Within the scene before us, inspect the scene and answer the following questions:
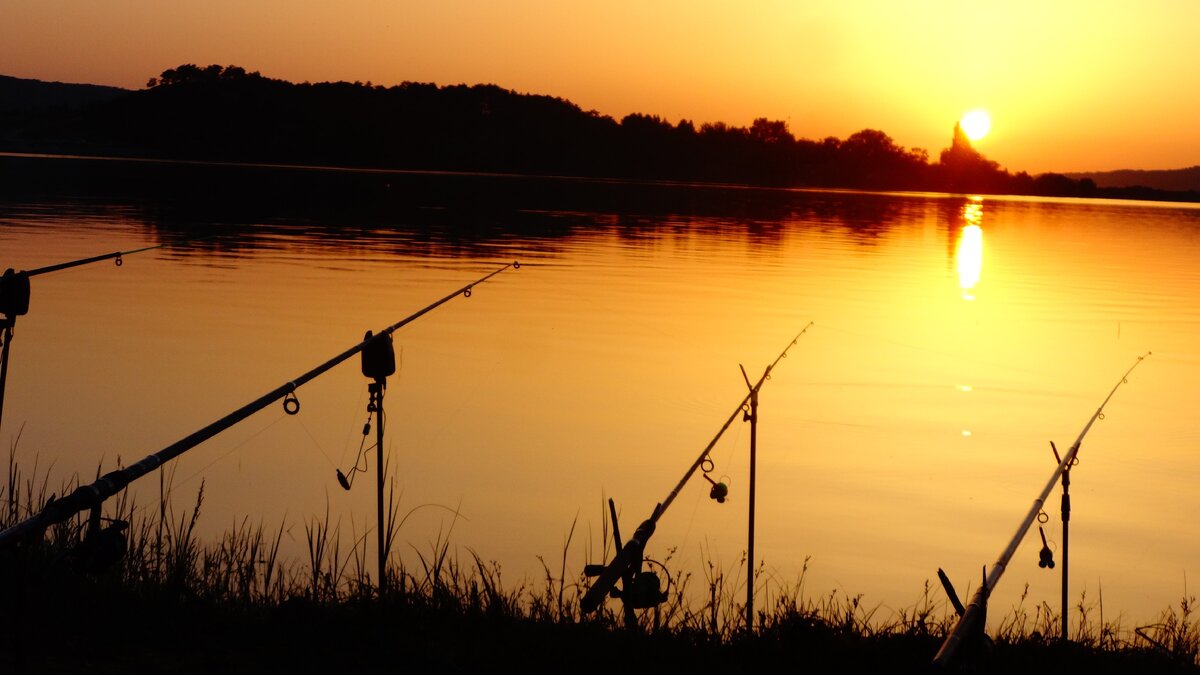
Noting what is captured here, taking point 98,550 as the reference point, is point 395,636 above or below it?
below

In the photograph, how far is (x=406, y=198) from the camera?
69.8m

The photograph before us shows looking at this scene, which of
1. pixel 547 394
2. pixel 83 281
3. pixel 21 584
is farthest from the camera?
pixel 83 281

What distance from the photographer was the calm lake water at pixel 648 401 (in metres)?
10.4

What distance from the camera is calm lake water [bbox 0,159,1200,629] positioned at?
10367mm

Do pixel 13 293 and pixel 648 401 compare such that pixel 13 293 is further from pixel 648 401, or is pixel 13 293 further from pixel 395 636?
pixel 648 401

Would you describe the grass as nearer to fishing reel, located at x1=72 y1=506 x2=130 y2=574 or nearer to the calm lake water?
fishing reel, located at x1=72 y1=506 x2=130 y2=574

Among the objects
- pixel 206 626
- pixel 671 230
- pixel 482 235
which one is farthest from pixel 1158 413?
pixel 671 230

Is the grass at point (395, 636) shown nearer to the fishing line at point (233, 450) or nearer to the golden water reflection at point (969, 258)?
the fishing line at point (233, 450)

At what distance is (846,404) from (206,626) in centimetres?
1110

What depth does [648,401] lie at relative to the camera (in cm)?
1563

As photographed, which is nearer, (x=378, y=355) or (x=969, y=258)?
(x=378, y=355)

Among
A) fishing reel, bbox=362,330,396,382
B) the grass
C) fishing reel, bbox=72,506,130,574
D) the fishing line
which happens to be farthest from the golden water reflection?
fishing reel, bbox=72,506,130,574

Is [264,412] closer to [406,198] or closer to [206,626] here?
[206,626]

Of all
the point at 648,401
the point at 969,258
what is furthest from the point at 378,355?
the point at 969,258
